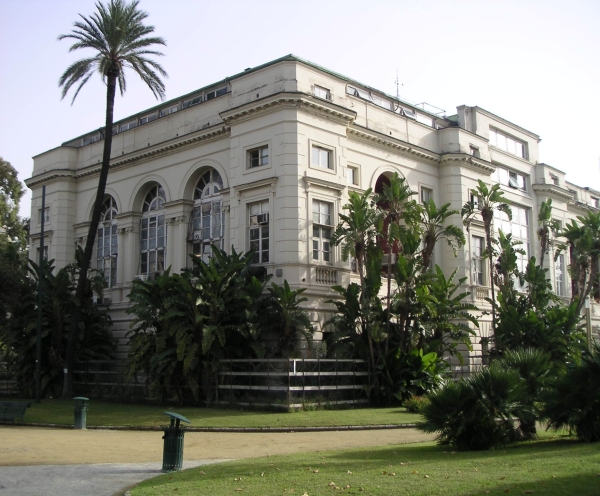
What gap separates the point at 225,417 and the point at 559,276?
30.8 metres

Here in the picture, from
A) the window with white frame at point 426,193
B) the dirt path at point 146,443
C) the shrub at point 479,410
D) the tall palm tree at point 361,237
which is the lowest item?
the dirt path at point 146,443

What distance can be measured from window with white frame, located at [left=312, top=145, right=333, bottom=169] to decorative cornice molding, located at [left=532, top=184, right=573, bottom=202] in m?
18.3

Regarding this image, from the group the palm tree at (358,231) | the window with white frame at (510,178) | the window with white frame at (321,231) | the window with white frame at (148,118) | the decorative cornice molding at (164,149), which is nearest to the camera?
Answer: the palm tree at (358,231)

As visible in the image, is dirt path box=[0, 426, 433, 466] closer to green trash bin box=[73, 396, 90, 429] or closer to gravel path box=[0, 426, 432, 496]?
gravel path box=[0, 426, 432, 496]

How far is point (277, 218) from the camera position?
1200 inches

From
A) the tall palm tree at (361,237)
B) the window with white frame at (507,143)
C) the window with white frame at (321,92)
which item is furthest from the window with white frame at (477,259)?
the window with white frame at (321,92)

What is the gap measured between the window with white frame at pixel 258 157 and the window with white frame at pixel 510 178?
1616 centimetres

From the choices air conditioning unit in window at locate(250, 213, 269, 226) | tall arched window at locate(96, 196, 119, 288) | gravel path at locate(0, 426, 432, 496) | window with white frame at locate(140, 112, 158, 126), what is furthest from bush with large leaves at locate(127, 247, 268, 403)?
window with white frame at locate(140, 112, 158, 126)

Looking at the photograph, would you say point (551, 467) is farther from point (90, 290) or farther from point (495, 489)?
point (90, 290)

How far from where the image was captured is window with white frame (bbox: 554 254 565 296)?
46.4m

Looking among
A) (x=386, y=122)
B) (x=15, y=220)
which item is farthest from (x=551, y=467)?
(x=15, y=220)

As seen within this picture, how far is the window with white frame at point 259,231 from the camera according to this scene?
102 feet

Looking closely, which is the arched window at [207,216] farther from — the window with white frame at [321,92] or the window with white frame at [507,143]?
the window with white frame at [507,143]

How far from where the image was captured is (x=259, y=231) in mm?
31469
